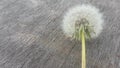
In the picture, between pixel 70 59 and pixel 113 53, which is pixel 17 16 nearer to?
pixel 70 59

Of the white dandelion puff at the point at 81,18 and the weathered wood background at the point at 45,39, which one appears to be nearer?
the weathered wood background at the point at 45,39

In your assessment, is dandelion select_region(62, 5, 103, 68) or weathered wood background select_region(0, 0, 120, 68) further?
dandelion select_region(62, 5, 103, 68)

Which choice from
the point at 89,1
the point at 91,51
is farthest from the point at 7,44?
the point at 89,1

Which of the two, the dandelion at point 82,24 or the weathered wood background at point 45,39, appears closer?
the weathered wood background at point 45,39
